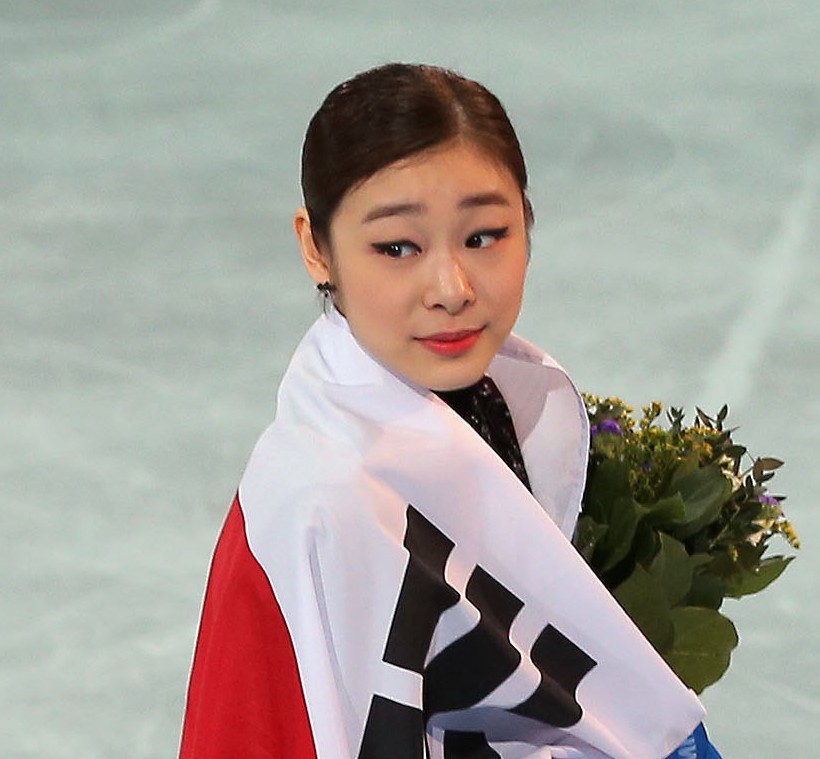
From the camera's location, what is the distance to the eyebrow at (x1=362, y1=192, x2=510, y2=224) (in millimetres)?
1569

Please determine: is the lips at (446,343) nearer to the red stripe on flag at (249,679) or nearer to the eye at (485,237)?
the eye at (485,237)

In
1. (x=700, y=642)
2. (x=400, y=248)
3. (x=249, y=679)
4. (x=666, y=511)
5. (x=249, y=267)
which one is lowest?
(x=249, y=679)

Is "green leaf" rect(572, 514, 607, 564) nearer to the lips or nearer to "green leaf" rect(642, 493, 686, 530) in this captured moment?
"green leaf" rect(642, 493, 686, 530)

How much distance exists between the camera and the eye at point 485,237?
5.27 ft

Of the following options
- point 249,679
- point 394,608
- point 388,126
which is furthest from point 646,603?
point 388,126

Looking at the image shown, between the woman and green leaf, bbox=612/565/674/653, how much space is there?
0.28 ft

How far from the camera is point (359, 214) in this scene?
1.59 m

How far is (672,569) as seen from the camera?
5.90 ft

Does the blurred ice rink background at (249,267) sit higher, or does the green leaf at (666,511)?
the blurred ice rink background at (249,267)

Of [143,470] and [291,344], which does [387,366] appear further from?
[291,344]

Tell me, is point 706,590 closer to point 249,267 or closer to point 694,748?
point 694,748

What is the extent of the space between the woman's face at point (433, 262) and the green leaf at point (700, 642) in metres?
0.37

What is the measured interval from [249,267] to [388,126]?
8.47 ft

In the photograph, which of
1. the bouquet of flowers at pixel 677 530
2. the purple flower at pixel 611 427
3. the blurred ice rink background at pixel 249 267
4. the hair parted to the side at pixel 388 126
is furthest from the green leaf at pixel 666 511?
the blurred ice rink background at pixel 249 267
